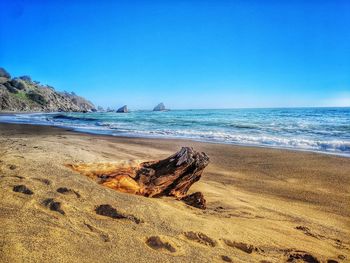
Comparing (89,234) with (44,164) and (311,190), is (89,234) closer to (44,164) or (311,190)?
(44,164)

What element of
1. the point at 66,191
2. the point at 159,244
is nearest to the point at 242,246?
the point at 159,244

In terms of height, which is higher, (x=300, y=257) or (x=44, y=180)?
(x=44, y=180)

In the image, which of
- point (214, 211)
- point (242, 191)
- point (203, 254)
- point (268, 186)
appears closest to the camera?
point (203, 254)

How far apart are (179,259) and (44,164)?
2864 millimetres

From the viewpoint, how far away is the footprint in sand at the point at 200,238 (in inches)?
109

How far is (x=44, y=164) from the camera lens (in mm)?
4297

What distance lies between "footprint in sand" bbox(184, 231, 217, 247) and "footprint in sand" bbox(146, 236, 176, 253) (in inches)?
12.4

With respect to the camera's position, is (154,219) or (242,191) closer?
(154,219)

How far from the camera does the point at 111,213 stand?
3.00 metres

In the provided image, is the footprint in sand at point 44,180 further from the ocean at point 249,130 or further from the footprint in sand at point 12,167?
the ocean at point 249,130

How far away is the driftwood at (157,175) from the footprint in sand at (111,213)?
91 centimetres

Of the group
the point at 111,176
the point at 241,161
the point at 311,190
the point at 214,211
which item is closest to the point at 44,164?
the point at 111,176

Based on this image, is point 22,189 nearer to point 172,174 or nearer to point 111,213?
point 111,213

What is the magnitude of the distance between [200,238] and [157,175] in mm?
1832
